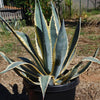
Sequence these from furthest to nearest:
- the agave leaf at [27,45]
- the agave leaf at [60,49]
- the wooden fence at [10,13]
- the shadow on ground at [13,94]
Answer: the wooden fence at [10,13]
the shadow on ground at [13,94]
the agave leaf at [27,45]
the agave leaf at [60,49]

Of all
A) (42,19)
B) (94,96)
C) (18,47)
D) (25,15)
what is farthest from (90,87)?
(25,15)

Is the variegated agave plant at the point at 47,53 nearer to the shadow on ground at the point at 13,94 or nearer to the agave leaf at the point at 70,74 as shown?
the agave leaf at the point at 70,74

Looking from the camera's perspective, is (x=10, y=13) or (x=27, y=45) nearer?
(x=27, y=45)

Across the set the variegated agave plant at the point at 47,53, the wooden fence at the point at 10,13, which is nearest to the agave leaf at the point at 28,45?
the variegated agave plant at the point at 47,53

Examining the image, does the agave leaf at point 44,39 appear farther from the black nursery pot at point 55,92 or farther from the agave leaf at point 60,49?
the black nursery pot at point 55,92

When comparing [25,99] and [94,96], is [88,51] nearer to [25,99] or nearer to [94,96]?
[94,96]

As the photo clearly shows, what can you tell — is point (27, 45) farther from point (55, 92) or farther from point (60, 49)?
point (55, 92)

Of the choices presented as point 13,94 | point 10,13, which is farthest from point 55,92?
point 10,13

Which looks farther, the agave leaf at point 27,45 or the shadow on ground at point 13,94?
the shadow on ground at point 13,94

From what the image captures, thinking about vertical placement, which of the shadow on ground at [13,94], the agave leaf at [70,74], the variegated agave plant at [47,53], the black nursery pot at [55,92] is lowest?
the shadow on ground at [13,94]

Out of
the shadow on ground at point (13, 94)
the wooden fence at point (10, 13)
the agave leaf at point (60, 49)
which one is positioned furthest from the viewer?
the wooden fence at point (10, 13)

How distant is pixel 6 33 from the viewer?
16.6ft

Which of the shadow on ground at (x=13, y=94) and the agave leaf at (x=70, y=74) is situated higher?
the agave leaf at (x=70, y=74)

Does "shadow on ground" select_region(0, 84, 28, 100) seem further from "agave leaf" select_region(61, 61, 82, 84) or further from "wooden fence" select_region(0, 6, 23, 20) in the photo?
"wooden fence" select_region(0, 6, 23, 20)
